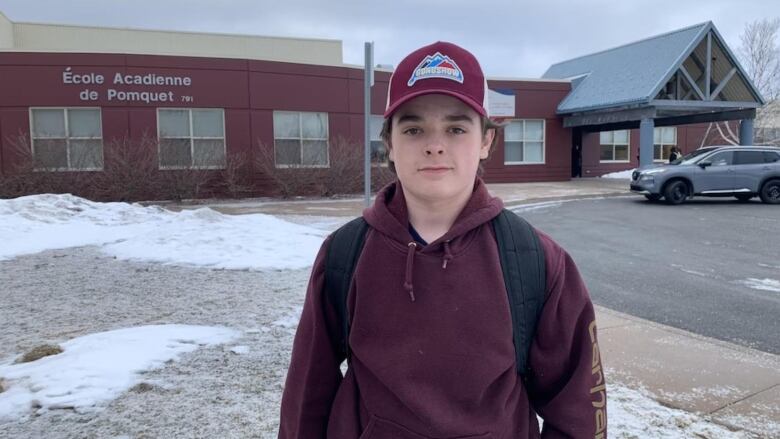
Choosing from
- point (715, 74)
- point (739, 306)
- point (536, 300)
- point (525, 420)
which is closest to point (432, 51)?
point (536, 300)

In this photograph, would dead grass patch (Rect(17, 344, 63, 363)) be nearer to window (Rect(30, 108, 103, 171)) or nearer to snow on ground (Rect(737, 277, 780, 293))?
snow on ground (Rect(737, 277, 780, 293))

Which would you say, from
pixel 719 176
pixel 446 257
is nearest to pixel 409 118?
pixel 446 257

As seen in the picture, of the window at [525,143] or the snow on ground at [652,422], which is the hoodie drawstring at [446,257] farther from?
the window at [525,143]

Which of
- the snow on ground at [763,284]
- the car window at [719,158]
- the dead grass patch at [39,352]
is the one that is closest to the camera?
the dead grass patch at [39,352]

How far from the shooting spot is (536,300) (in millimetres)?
1648

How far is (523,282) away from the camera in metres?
1.64

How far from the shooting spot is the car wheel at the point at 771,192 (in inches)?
650

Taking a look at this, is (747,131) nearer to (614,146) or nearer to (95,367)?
(614,146)

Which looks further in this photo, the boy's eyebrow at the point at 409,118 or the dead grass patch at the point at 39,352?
the dead grass patch at the point at 39,352

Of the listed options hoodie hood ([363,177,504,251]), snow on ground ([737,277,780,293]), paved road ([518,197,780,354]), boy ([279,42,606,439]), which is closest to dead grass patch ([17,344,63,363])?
boy ([279,42,606,439])

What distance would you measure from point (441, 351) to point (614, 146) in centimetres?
3028

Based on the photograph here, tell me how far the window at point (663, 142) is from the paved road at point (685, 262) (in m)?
16.2

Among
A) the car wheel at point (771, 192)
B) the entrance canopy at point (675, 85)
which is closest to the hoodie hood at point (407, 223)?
the car wheel at point (771, 192)

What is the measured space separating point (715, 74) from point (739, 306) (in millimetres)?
18953
